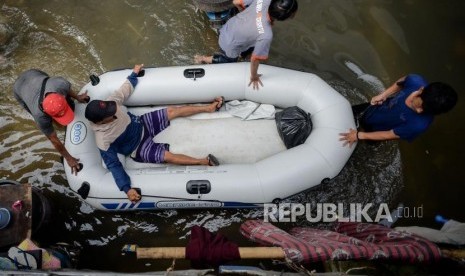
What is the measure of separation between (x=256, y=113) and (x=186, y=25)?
1574mm

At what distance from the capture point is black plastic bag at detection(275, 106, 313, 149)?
332 centimetres

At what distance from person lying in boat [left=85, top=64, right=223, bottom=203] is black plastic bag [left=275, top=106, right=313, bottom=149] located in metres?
0.64

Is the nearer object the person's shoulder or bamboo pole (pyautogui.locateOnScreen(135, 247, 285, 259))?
bamboo pole (pyautogui.locateOnScreen(135, 247, 285, 259))

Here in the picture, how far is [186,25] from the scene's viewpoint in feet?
14.5

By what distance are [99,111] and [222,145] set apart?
117 cm

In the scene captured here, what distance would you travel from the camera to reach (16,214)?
9.86 ft

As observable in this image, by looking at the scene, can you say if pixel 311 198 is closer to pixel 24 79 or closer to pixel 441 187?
pixel 441 187

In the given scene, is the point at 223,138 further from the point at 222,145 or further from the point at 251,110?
the point at 251,110

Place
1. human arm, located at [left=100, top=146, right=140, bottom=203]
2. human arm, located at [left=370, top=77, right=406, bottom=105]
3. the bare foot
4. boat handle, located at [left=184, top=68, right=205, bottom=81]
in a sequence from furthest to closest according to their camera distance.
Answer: the bare foot → boat handle, located at [left=184, top=68, right=205, bottom=81] → human arm, located at [left=100, top=146, right=140, bottom=203] → human arm, located at [left=370, top=77, right=406, bottom=105]

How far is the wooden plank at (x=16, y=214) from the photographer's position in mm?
2953

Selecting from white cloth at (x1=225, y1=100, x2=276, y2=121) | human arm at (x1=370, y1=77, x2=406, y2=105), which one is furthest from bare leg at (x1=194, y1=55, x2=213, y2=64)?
human arm at (x1=370, y1=77, x2=406, y2=105)

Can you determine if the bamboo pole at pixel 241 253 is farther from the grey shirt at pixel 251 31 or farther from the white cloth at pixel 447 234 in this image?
the grey shirt at pixel 251 31

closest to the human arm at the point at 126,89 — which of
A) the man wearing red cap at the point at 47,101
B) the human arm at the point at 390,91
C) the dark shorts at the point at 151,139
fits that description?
the dark shorts at the point at 151,139

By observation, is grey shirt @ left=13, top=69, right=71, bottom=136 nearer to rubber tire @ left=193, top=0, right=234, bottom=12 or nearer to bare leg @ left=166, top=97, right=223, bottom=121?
bare leg @ left=166, top=97, right=223, bottom=121
